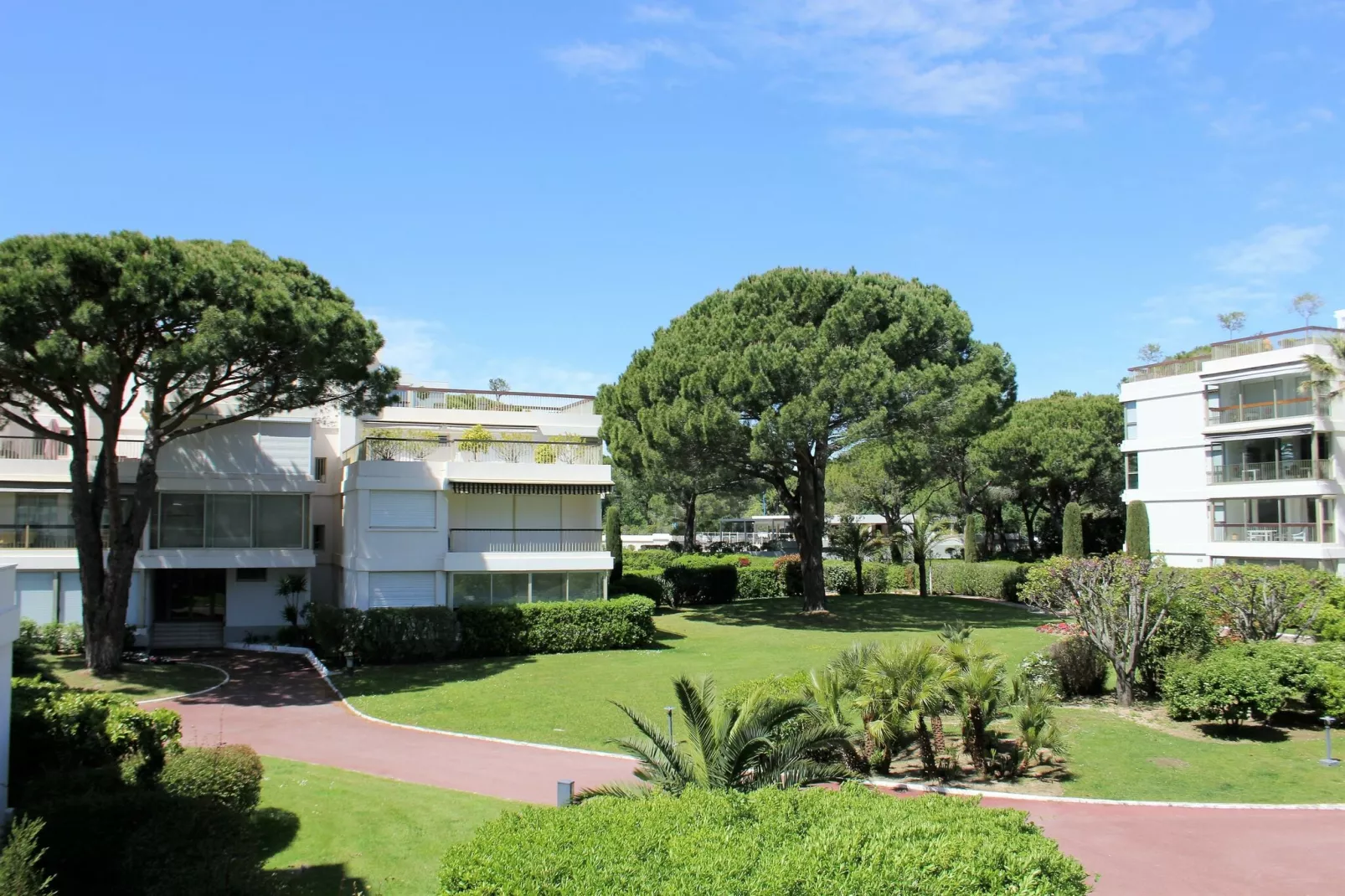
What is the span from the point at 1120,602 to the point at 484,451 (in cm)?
1696

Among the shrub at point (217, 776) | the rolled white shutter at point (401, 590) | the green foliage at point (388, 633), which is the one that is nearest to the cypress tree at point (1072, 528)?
the green foliage at point (388, 633)

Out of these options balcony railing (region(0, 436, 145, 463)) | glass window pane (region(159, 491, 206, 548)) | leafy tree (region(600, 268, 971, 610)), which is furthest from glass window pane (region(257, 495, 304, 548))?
leafy tree (region(600, 268, 971, 610))

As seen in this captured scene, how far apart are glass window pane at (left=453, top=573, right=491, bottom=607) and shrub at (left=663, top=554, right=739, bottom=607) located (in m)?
13.8

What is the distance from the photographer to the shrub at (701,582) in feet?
129

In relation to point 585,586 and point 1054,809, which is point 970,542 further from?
point 1054,809

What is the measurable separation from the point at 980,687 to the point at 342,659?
668 inches

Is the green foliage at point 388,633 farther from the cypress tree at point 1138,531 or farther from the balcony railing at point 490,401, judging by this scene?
the cypress tree at point 1138,531

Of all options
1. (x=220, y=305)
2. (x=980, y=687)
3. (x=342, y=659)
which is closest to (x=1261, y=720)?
(x=980, y=687)

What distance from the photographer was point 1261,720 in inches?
599

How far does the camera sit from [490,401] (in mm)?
34750

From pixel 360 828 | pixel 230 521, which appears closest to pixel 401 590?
pixel 230 521

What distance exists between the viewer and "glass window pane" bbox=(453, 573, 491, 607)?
84.2ft

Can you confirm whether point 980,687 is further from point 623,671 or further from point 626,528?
point 626,528

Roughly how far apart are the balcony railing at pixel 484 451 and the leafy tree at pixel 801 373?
4.31 metres
